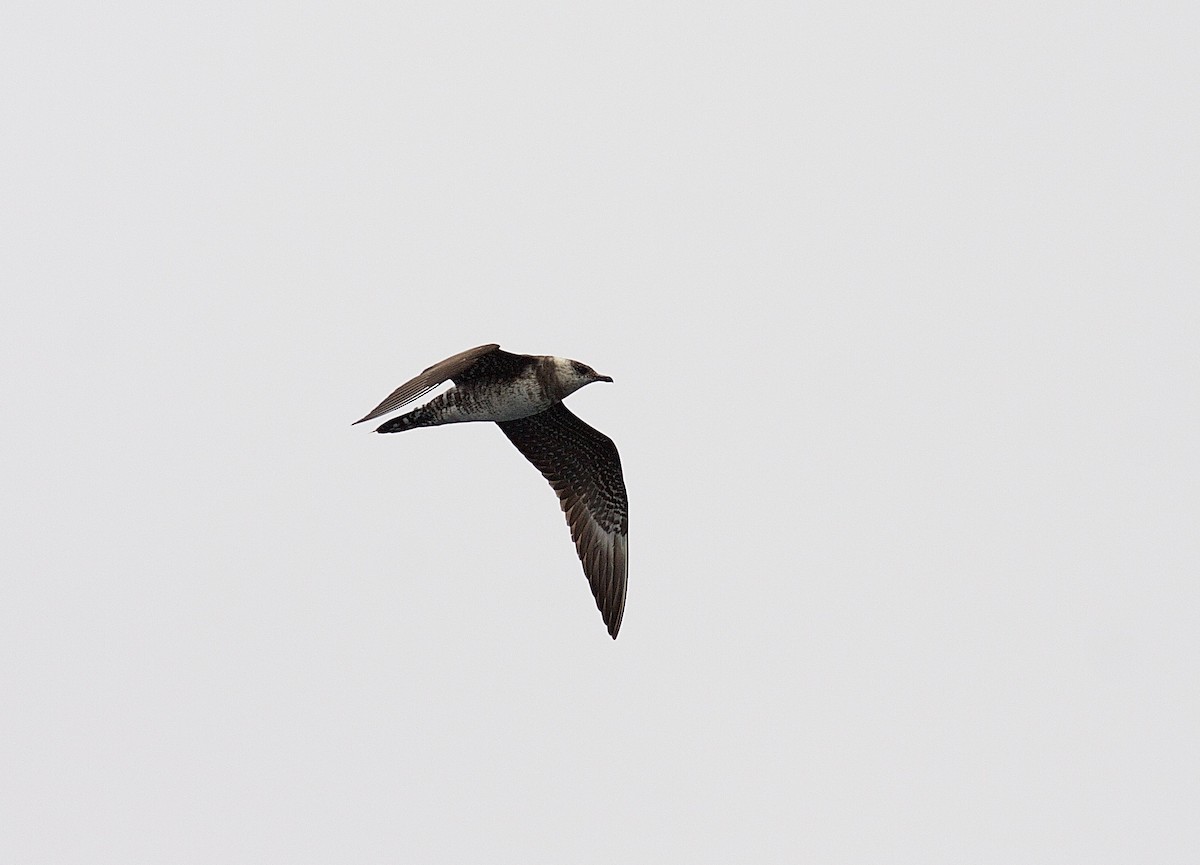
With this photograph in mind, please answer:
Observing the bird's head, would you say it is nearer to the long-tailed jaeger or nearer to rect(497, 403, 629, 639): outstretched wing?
the long-tailed jaeger

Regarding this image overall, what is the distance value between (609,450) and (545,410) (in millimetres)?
1071

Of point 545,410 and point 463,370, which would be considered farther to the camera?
point 545,410

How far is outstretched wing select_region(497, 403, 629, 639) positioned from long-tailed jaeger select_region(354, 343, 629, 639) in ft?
0.04

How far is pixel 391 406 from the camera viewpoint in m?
14.0

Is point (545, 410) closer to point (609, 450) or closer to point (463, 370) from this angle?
point (609, 450)

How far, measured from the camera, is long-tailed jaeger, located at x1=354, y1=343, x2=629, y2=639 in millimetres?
16391

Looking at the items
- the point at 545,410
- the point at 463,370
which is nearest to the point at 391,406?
the point at 463,370

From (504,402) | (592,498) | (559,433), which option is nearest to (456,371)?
(504,402)

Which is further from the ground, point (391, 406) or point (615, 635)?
point (391, 406)

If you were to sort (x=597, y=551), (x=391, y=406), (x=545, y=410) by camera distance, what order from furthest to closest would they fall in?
(x=597, y=551)
(x=545, y=410)
(x=391, y=406)

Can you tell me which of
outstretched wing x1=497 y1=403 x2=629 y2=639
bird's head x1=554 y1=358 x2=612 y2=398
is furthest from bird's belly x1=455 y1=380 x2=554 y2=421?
outstretched wing x1=497 y1=403 x2=629 y2=639

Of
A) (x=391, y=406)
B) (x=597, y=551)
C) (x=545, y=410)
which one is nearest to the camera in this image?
(x=391, y=406)

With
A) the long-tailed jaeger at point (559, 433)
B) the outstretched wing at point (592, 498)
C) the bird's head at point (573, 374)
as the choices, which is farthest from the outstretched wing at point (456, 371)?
the outstretched wing at point (592, 498)

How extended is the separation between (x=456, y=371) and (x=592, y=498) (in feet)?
13.6
